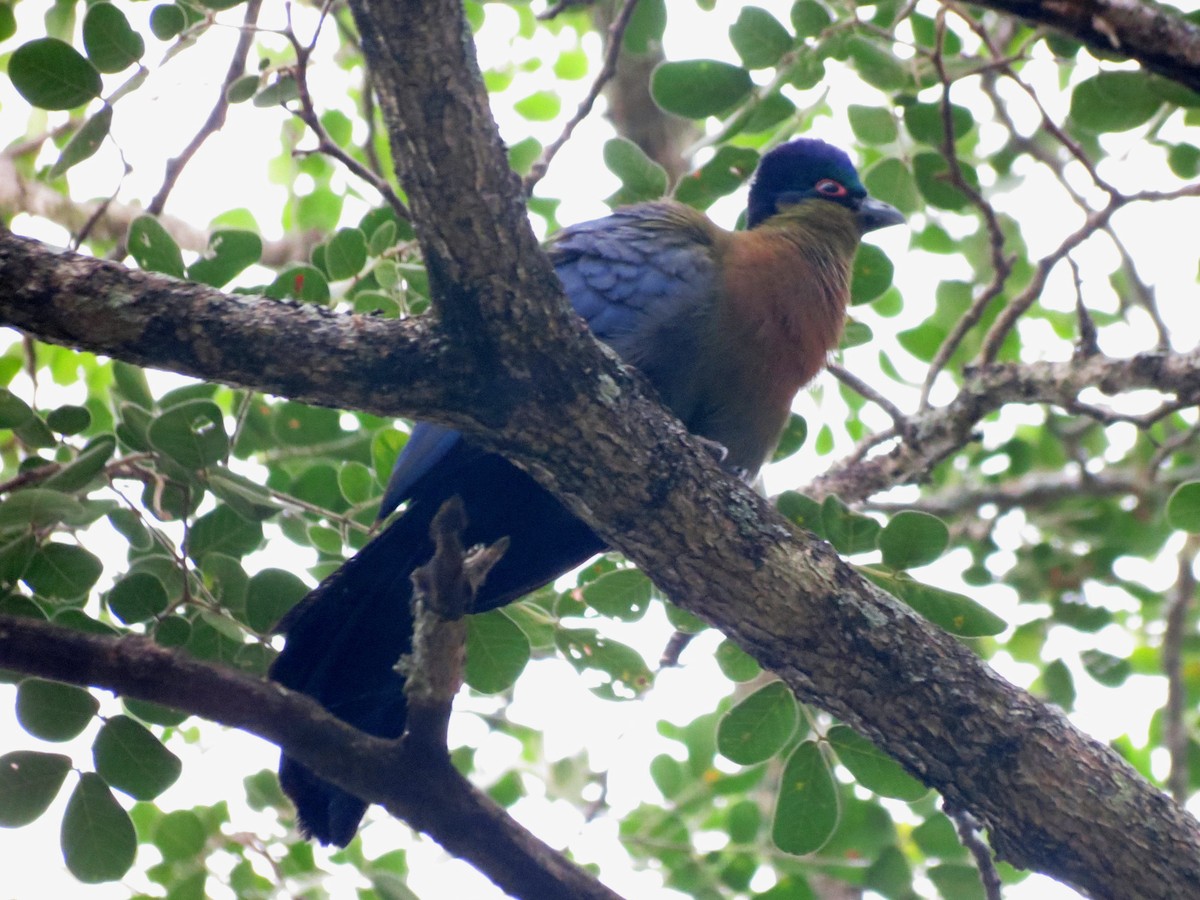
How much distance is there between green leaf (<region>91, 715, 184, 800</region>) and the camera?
2951 millimetres

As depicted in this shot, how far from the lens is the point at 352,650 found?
342cm

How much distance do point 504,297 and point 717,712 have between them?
295 centimetres

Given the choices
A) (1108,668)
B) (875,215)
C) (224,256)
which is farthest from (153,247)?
(1108,668)

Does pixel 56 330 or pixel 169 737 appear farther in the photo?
pixel 169 737

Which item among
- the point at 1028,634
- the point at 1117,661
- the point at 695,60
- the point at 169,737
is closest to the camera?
the point at 695,60

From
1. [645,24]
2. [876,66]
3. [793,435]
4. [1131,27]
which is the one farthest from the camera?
[645,24]

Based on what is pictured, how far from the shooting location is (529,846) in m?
2.83

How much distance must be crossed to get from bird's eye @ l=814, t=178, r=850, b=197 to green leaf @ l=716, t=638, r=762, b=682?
1839mm

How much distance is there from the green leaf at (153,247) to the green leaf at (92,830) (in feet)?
4.25

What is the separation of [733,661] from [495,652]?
2.21 feet

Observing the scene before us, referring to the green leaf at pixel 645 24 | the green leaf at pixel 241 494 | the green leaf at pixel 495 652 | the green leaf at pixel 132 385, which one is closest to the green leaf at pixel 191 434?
the green leaf at pixel 241 494

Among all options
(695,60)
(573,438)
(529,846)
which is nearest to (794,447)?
(695,60)

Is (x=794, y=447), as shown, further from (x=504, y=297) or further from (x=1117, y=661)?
(x=504, y=297)

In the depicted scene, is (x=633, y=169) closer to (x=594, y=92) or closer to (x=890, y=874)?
(x=594, y=92)
